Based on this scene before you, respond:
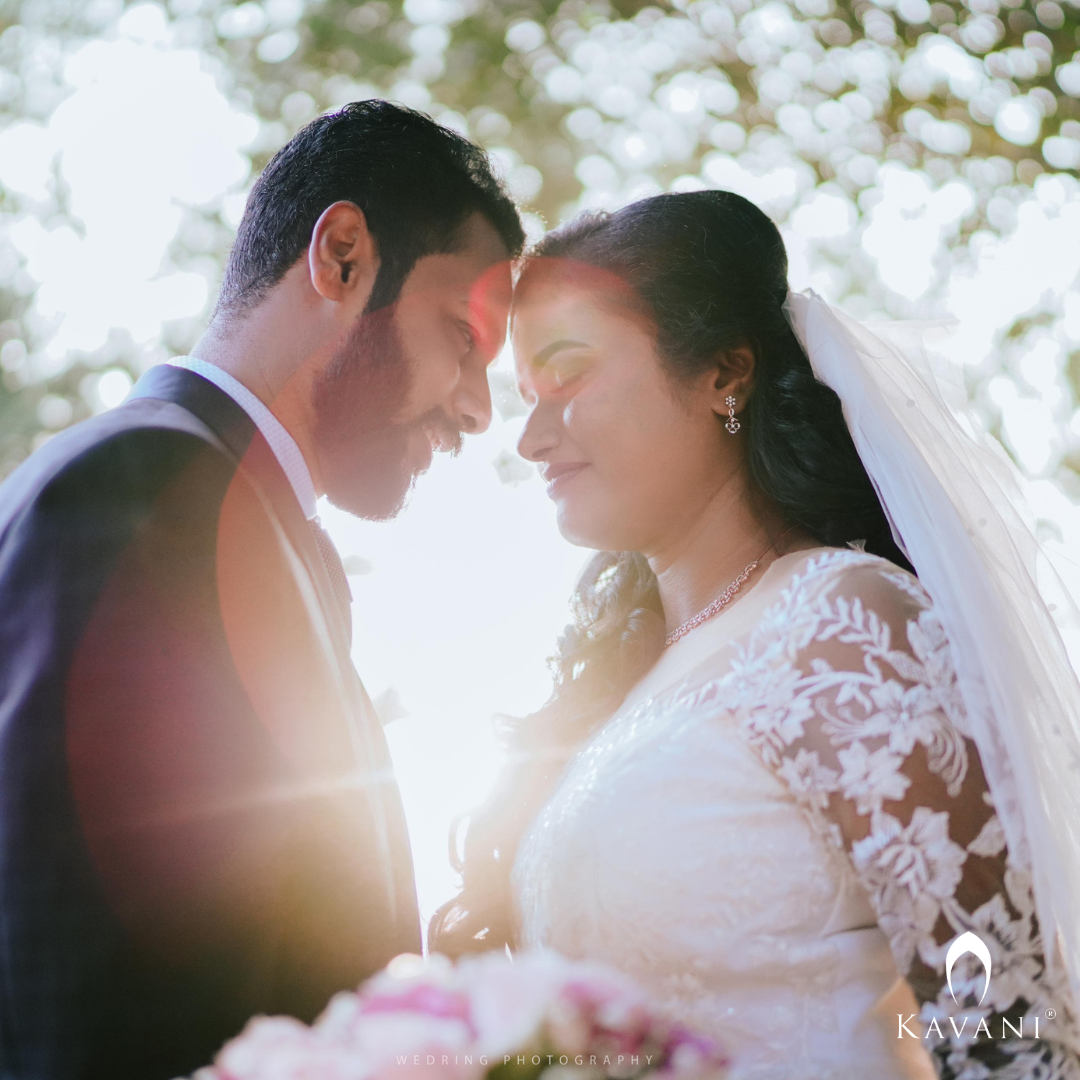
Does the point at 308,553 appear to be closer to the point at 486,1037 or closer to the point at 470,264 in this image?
the point at 470,264

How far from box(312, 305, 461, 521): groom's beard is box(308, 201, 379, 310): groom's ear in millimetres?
86

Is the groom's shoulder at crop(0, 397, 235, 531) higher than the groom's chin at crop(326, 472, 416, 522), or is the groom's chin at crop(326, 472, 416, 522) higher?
the groom's shoulder at crop(0, 397, 235, 531)

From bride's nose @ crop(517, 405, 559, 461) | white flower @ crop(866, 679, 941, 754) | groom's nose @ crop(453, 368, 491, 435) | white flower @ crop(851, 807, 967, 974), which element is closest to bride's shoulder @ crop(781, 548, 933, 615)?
white flower @ crop(866, 679, 941, 754)

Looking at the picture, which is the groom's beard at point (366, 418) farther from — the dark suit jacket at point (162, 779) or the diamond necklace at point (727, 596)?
the diamond necklace at point (727, 596)

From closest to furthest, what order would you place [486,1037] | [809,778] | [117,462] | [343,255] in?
1. [486,1037]
2. [117,462]
3. [809,778]
4. [343,255]

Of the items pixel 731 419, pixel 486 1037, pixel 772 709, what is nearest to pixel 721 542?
pixel 731 419

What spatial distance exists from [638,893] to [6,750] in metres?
1.35

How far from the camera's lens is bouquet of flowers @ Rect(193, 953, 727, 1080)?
96cm

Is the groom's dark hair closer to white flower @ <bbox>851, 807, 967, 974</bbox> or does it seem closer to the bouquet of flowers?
white flower @ <bbox>851, 807, 967, 974</bbox>

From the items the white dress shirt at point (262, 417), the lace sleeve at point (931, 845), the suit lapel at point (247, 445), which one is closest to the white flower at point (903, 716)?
the lace sleeve at point (931, 845)

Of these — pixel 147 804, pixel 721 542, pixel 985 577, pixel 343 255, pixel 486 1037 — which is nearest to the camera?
pixel 486 1037

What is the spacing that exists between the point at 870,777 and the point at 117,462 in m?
1.63

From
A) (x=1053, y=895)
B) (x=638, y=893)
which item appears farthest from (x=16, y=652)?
(x=1053, y=895)

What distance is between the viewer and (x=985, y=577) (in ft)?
7.70
